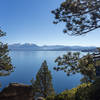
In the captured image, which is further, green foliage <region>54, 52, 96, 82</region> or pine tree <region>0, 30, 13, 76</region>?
pine tree <region>0, 30, 13, 76</region>

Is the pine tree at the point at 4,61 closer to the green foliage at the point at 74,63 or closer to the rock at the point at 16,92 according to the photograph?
Result: the rock at the point at 16,92

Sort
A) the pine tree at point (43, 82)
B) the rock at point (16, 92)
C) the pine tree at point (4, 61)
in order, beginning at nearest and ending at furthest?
1. the rock at point (16, 92)
2. the pine tree at point (4, 61)
3. the pine tree at point (43, 82)

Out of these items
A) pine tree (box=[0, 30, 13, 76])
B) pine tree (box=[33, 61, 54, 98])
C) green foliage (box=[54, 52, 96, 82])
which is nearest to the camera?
green foliage (box=[54, 52, 96, 82])

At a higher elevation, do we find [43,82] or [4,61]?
[4,61]

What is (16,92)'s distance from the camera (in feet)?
31.4

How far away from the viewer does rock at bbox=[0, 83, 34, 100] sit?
921 centimetres

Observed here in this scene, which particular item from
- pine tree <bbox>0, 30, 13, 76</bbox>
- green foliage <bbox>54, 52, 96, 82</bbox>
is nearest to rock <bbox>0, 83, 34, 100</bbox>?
green foliage <bbox>54, 52, 96, 82</bbox>

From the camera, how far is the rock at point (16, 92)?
921 centimetres

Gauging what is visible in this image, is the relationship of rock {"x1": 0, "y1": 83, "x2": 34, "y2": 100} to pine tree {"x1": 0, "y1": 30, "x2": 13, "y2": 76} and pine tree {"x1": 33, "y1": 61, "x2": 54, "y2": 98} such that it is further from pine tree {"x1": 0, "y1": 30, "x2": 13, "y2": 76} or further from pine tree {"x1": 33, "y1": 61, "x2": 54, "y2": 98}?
pine tree {"x1": 33, "y1": 61, "x2": 54, "y2": 98}

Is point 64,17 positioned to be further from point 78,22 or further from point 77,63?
point 77,63

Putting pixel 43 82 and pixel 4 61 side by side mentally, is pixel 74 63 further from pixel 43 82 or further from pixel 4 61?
pixel 43 82

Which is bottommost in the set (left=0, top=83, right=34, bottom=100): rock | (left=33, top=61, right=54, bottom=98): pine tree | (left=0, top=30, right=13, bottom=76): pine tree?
(left=33, top=61, right=54, bottom=98): pine tree

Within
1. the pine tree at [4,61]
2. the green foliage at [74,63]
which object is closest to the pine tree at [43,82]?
the pine tree at [4,61]

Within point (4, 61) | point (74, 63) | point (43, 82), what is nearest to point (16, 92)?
point (74, 63)
